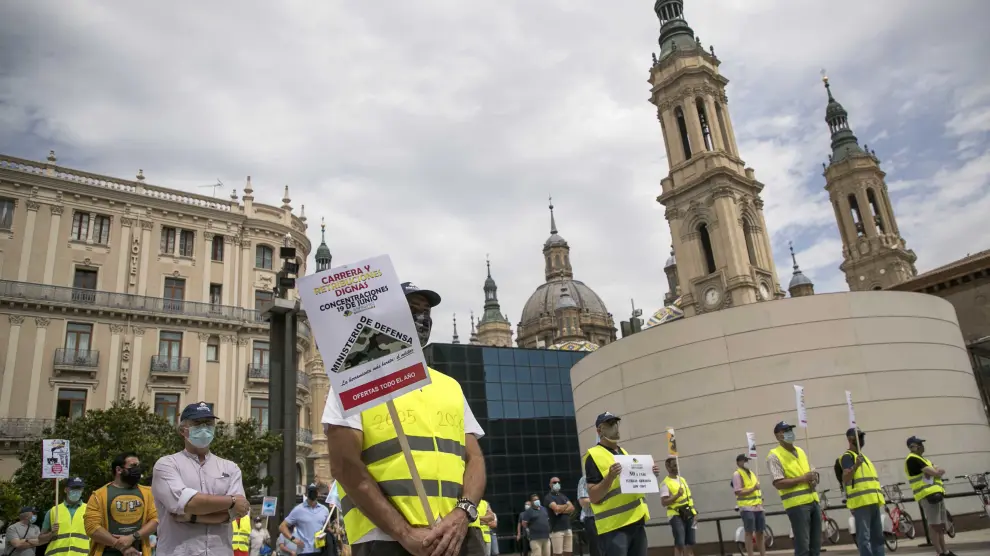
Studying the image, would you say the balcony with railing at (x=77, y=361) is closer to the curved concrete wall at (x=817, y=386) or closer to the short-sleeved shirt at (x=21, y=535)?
the short-sleeved shirt at (x=21, y=535)

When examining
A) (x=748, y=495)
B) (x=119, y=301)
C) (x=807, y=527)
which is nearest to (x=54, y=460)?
(x=807, y=527)

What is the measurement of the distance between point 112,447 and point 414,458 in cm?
2586

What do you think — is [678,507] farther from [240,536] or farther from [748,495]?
[240,536]

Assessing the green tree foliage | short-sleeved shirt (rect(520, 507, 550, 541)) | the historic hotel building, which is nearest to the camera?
short-sleeved shirt (rect(520, 507, 550, 541))

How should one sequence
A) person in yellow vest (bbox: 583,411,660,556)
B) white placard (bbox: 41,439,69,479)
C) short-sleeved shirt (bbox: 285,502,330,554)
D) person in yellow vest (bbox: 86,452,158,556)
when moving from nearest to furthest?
person in yellow vest (bbox: 86,452,158,556) < person in yellow vest (bbox: 583,411,660,556) < short-sleeved shirt (bbox: 285,502,330,554) < white placard (bbox: 41,439,69,479)

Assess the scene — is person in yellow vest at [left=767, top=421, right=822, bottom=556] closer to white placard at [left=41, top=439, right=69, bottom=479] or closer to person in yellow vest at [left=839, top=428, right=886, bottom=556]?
person in yellow vest at [left=839, top=428, right=886, bottom=556]

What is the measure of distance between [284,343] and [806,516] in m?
16.6

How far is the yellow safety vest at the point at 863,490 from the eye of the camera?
8.77 meters

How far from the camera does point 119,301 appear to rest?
3578cm

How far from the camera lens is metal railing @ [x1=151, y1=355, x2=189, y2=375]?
115 ft

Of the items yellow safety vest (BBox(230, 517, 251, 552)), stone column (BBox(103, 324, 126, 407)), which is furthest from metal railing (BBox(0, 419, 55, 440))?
yellow safety vest (BBox(230, 517, 251, 552))

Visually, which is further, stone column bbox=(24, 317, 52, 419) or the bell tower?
the bell tower

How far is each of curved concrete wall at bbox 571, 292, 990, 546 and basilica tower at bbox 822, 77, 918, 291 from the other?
60.0 meters

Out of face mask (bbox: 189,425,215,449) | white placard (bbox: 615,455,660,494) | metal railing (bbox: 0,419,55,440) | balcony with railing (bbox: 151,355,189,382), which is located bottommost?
white placard (bbox: 615,455,660,494)
